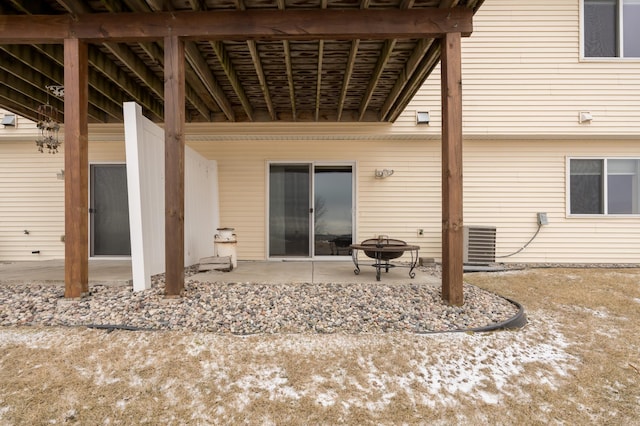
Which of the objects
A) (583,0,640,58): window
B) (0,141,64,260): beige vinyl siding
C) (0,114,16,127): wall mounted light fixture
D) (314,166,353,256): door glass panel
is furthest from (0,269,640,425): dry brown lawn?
(583,0,640,58): window

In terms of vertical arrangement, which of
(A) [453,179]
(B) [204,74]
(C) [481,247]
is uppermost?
(B) [204,74]

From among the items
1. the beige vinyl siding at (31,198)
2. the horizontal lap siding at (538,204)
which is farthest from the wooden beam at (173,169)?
the horizontal lap siding at (538,204)

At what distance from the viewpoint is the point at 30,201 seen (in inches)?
286

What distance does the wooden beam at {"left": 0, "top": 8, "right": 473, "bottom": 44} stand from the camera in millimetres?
3641

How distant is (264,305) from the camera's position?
350cm

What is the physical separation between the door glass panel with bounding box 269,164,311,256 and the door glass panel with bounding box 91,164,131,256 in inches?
112

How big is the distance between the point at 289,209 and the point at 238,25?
388 centimetres

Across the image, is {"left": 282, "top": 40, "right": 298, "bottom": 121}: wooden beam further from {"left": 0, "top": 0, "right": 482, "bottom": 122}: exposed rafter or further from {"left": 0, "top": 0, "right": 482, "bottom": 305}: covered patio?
{"left": 0, "top": 0, "right": 482, "bottom": 305}: covered patio

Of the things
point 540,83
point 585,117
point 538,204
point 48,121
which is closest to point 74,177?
point 48,121

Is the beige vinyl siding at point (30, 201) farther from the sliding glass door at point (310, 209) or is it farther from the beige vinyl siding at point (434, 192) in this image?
the sliding glass door at point (310, 209)

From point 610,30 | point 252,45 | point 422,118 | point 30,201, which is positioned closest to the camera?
point 252,45

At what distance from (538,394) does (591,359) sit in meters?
0.86

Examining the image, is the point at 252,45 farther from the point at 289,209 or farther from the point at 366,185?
the point at 366,185

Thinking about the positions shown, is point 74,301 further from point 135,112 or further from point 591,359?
point 591,359
